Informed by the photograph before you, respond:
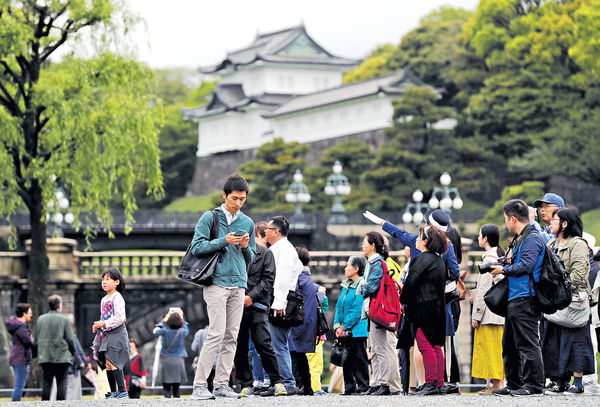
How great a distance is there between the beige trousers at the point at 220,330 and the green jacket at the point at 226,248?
9cm

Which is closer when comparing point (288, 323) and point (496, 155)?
point (288, 323)

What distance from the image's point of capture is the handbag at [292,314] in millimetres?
10203

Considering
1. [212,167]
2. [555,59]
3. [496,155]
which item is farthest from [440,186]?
[212,167]

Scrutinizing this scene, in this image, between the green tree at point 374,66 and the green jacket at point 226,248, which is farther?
the green tree at point 374,66

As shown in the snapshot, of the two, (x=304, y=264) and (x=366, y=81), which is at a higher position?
(x=366, y=81)

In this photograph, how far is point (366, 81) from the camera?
54.3 m

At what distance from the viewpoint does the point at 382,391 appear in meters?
9.91

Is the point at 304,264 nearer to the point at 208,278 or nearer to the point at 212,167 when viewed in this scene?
the point at 208,278

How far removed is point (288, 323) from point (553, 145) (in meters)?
29.8

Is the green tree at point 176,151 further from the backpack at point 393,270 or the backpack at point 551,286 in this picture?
the backpack at point 551,286

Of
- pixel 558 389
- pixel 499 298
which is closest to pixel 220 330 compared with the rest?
pixel 499 298

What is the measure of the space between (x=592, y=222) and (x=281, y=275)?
2927 centimetres

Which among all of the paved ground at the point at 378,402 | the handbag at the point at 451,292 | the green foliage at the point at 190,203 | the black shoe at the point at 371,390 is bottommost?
the black shoe at the point at 371,390

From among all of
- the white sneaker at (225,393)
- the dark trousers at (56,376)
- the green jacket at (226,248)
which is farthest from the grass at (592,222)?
the white sneaker at (225,393)
